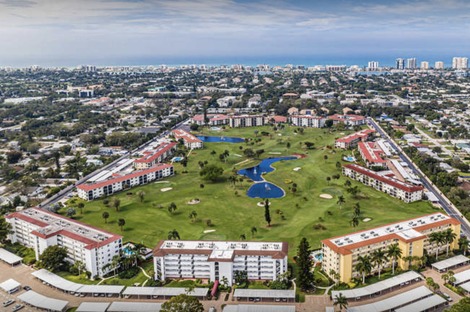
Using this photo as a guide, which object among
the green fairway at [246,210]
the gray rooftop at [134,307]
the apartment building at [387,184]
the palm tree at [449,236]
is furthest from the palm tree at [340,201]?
the gray rooftop at [134,307]

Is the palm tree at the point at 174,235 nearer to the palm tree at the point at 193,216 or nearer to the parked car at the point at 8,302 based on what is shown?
the palm tree at the point at 193,216

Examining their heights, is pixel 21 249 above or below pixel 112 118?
below

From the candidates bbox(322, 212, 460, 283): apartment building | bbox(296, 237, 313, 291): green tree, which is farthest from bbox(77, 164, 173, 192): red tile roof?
bbox(322, 212, 460, 283): apartment building

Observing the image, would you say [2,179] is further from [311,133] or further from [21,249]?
[311,133]

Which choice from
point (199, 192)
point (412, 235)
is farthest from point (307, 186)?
point (412, 235)

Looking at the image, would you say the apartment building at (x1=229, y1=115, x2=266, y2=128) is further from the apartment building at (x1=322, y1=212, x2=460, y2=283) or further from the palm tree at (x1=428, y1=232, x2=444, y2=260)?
the palm tree at (x1=428, y1=232, x2=444, y2=260)

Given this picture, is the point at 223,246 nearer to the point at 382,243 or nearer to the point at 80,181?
the point at 382,243

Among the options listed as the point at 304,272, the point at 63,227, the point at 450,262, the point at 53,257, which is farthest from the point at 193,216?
the point at 450,262
